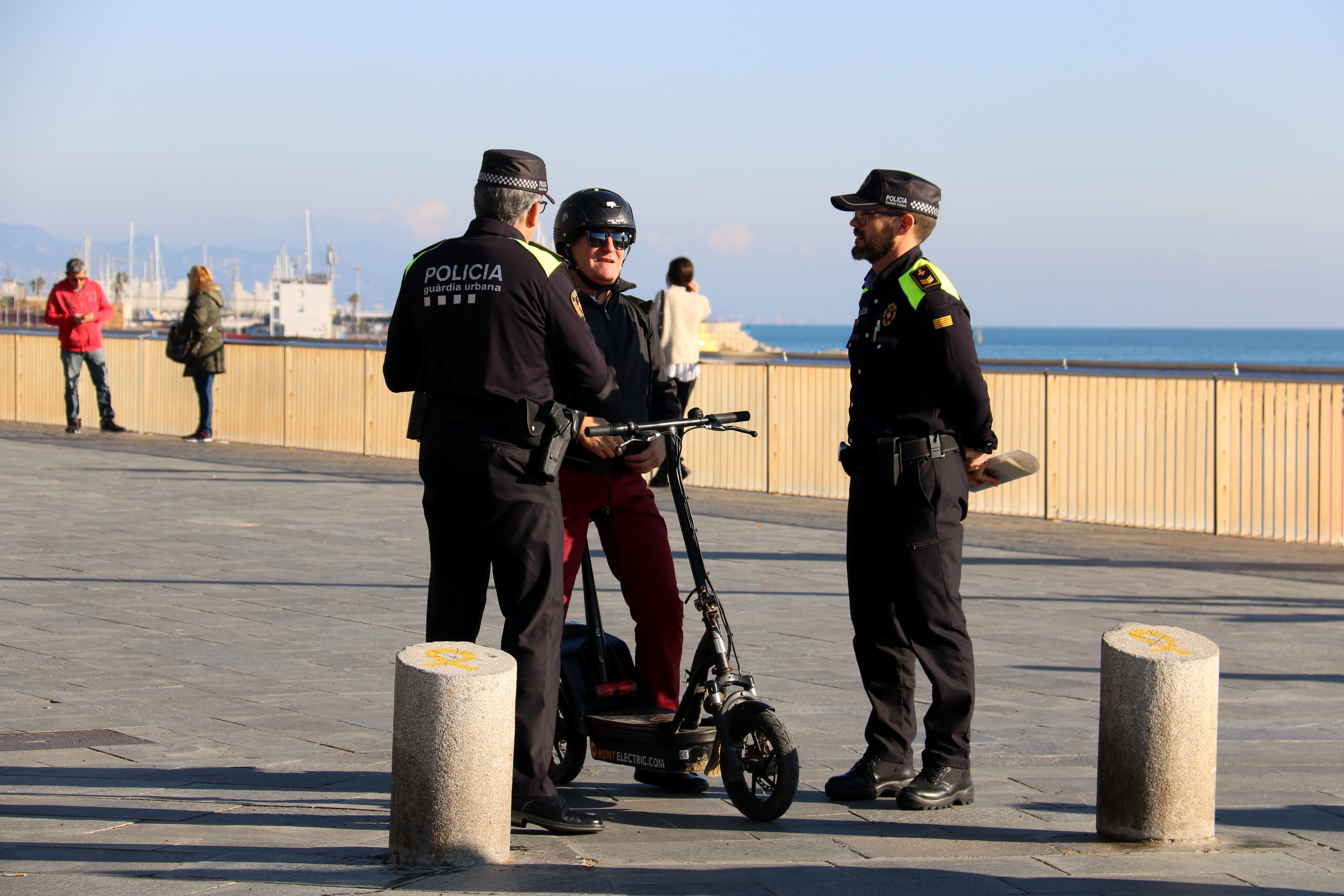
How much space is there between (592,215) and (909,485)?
49.3 inches

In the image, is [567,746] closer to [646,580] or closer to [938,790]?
[646,580]

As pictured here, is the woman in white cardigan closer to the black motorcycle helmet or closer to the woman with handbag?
the woman with handbag

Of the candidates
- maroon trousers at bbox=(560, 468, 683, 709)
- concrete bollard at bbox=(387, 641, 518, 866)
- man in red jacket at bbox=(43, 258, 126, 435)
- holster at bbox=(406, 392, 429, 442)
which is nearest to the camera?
concrete bollard at bbox=(387, 641, 518, 866)

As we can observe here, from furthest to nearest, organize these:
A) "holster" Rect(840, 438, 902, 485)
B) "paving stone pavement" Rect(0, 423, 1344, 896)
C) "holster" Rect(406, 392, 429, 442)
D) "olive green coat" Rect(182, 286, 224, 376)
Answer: "olive green coat" Rect(182, 286, 224, 376), "holster" Rect(840, 438, 902, 485), "holster" Rect(406, 392, 429, 442), "paving stone pavement" Rect(0, 423, 1344, 896)

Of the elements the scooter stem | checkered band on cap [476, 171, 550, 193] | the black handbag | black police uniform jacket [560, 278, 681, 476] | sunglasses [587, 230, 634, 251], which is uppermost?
the black handbag

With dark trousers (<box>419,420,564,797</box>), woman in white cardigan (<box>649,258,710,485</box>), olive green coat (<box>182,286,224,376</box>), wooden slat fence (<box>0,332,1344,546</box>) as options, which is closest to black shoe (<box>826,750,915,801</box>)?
dark trousers (<box>419,420,564,797</box>)

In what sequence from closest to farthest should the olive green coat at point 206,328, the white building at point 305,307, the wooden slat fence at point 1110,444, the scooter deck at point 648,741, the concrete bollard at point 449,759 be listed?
the concrete bollard at point 449,759 → the scooter deck at point 648,741 → the wooden slat fence at point 1110,444 → the olive green coat at point 206,328 → the white building at point 305,307

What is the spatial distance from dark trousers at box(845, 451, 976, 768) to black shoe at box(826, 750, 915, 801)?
3 centimetres

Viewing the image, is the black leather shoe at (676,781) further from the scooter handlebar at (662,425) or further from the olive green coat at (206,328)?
the olive green coat at (206,328)

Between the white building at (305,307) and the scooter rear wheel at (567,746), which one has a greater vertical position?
the white building at (305,307)

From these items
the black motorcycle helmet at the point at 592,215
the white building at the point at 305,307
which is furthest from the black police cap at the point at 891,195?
the white building at the point at 305,307

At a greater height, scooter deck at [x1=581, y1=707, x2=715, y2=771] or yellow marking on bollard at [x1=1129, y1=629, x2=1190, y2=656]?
yellow marking on bollard at [x1=1129, y1=629, x2=1190, y2=656]

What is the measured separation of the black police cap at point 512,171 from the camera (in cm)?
430

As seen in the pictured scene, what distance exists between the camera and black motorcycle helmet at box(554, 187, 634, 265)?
4738mm
